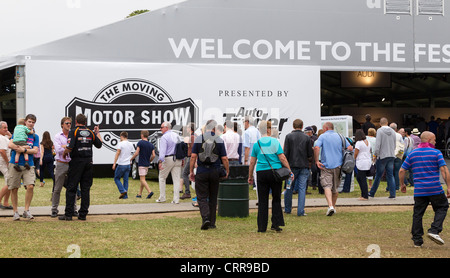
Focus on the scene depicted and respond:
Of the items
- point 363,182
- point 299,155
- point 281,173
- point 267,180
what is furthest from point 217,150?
point 363,182

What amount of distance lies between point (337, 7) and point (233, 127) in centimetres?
976

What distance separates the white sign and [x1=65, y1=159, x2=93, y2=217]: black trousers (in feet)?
33.1

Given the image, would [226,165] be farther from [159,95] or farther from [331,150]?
[159,95]

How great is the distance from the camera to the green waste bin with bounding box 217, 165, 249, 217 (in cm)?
1153

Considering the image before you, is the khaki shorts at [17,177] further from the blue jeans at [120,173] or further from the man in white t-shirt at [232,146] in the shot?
the man in white t-shirt at [232,146]

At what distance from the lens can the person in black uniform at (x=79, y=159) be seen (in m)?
11.2

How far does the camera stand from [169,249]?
8.60 metres

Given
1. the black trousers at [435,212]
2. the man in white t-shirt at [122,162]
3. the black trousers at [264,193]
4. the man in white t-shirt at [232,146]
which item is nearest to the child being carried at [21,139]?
the man in white t-shirt at [122,162]

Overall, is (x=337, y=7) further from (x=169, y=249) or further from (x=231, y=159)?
(x=169, y=249)

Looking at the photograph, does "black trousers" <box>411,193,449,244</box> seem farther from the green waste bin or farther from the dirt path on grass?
the dirt path on grass

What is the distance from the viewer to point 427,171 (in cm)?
892

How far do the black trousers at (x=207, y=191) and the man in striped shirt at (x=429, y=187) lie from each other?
10.5 feet

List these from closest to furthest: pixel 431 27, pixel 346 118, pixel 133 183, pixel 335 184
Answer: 1. pixel 335 184
2. pixel 346 118
3. pixel 133 183
4. pixel 431 27
